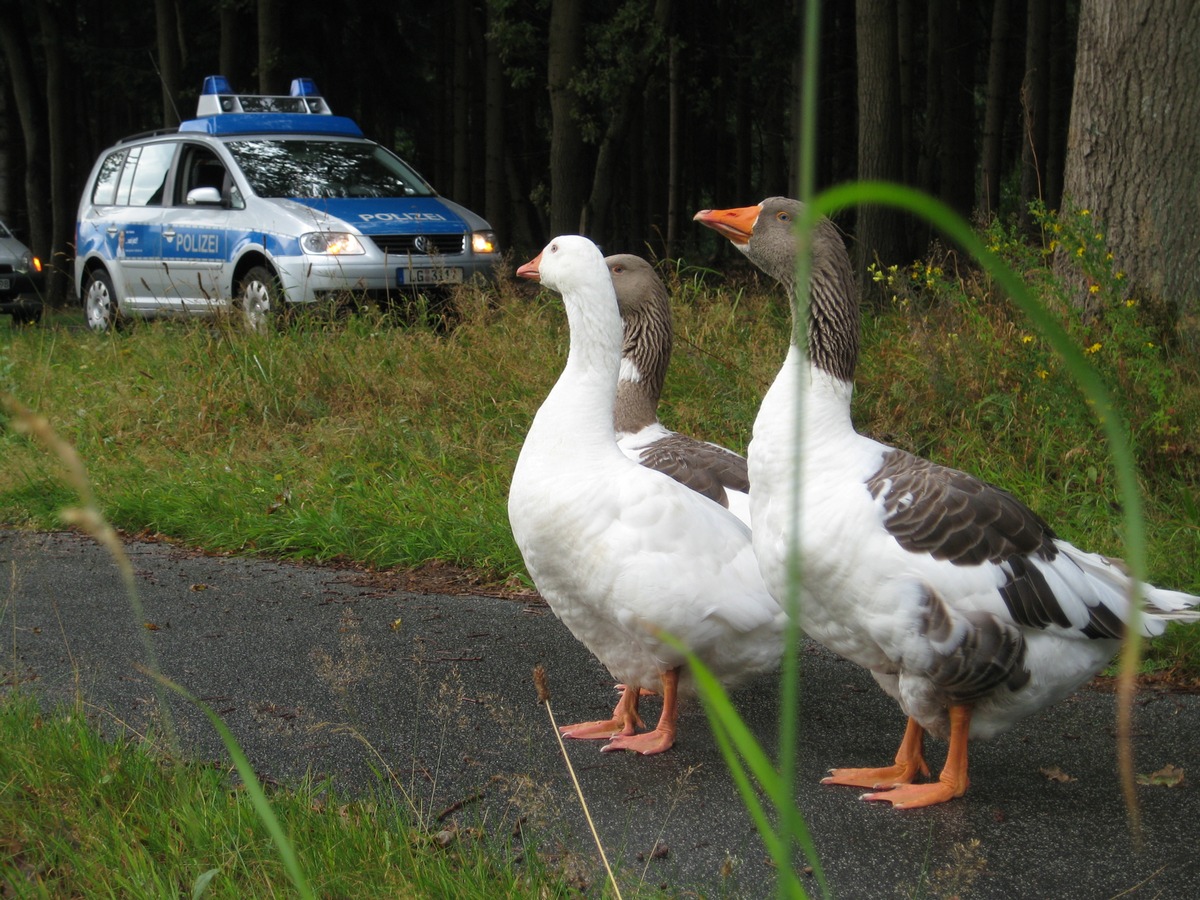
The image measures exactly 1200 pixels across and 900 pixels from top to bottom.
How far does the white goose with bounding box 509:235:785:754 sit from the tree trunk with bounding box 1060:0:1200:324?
367 centimetres

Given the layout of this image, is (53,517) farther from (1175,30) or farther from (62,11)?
(62,11)

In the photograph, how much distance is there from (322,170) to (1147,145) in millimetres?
7544

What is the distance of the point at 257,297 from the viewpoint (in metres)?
10.3

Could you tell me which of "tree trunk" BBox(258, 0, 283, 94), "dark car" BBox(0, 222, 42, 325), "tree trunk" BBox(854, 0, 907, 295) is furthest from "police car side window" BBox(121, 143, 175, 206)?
"tree trunk" BBox(854, 0, 907, 295)

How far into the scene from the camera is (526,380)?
761cm

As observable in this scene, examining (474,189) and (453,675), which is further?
(474,189)

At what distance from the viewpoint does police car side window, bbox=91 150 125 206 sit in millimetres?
13164

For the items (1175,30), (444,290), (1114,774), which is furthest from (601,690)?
(444,290)

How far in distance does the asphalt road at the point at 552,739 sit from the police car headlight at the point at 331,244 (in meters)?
4.84

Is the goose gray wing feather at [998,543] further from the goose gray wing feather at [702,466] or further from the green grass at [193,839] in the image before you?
the green grass at [193,839]

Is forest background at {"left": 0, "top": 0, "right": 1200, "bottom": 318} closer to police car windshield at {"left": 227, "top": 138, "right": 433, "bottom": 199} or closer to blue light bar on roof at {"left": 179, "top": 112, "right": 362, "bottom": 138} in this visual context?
blue light bar on roof at {"left": 179, "top": 112, "right": 362, "bottom": 138}

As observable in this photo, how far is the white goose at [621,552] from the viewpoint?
11.6 feet

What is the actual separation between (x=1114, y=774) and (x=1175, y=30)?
4.44 meters

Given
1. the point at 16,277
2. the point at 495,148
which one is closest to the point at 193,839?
the point at 16,277
